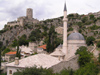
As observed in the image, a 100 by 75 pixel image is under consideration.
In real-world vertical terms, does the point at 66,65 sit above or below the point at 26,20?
below

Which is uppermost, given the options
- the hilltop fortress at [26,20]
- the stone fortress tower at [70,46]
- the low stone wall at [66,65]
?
the hilltop fortress at [26,20]

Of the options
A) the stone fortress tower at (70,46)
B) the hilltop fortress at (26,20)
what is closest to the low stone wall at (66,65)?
the stone fortress tower at (70,46)

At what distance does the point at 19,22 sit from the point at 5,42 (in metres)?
19.9

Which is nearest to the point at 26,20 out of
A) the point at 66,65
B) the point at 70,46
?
the point at 70,46

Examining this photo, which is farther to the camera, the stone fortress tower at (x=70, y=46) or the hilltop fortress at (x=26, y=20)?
the hilltop fortress at (x=26, y=20)

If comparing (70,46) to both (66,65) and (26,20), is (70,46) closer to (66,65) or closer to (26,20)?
(66,65)

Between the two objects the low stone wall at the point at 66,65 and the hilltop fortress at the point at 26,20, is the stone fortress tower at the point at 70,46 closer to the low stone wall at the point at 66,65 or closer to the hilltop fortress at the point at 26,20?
the low stone wall at the point at 66,65

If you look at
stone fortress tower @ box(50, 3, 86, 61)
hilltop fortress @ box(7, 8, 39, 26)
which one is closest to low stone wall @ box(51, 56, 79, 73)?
stone fortress tower @ box(50, 3, 86, 61)

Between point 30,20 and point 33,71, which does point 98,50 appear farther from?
point 30,20

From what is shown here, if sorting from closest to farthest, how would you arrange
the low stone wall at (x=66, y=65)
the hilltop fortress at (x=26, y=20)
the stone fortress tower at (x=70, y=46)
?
1. the low stone wall at (x=66, y=65)
2. the stone fortress tower at (x=70, y=46)
3. the hilltop fortress at (x=26, y=20)

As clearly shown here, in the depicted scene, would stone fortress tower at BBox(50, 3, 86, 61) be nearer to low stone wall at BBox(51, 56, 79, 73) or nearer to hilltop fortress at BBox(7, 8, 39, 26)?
low stone wall at BBox(51, 56, 79, 73)

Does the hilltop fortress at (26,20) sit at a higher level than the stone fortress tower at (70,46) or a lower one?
higher

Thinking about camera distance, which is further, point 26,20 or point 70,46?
point 26,20

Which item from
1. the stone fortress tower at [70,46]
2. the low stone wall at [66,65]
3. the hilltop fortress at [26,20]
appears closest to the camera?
the low stone wall at [66,65]
